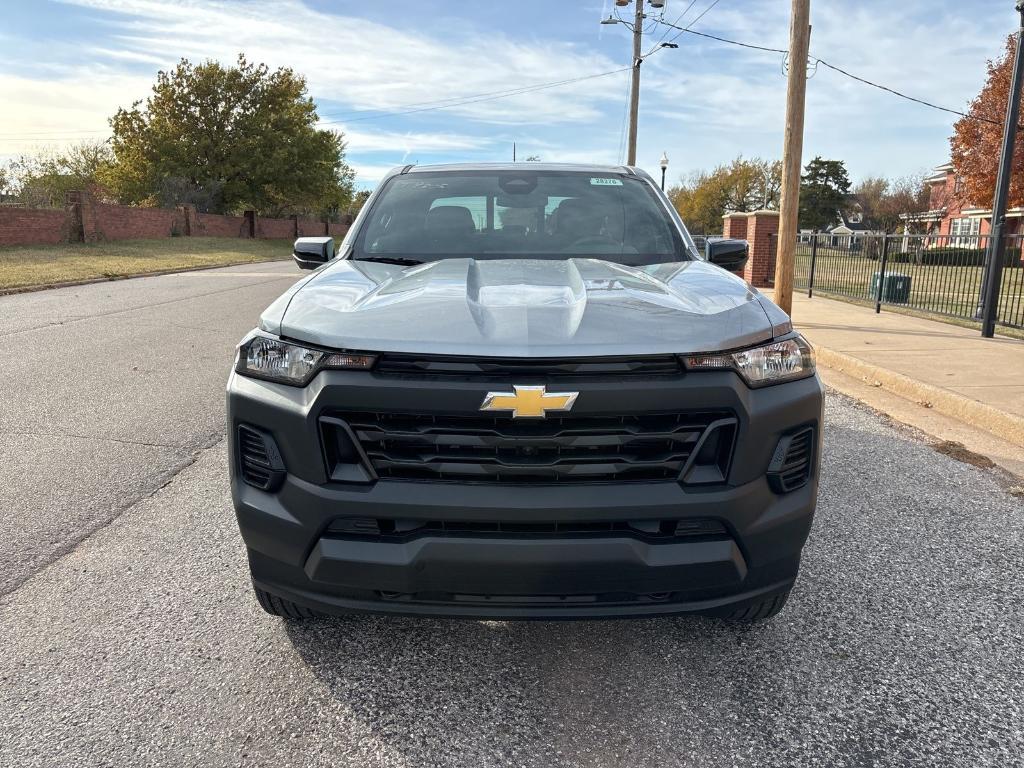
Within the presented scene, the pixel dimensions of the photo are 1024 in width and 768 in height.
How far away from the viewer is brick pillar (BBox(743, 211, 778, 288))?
18797 mm

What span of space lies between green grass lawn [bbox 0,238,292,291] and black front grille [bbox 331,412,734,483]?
53.3ft

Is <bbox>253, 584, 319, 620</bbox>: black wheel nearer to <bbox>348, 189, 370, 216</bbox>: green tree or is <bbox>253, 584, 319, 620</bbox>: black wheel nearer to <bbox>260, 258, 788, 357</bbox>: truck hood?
<bbox>260, 258, 788, 357</bbox>: truck hood

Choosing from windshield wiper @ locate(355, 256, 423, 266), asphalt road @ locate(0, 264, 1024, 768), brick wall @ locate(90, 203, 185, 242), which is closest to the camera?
asphalt road @ locate(0, 264, 1024, 768)

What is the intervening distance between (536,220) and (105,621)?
2561 millimetres

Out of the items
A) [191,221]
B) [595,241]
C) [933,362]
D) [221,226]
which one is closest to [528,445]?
[595,241]

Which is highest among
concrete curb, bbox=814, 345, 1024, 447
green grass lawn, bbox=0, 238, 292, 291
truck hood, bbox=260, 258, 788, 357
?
truck hood, bbox=260, 258, 788, 357

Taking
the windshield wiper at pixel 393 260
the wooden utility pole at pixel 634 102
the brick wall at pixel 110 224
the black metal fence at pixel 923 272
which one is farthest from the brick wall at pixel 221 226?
the windshield wiper at pixel 393 260

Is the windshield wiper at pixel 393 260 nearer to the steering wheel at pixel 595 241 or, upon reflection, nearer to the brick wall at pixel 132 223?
the steering wheel at pixel 595 241

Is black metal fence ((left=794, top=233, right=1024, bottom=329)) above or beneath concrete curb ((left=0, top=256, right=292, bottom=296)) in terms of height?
above

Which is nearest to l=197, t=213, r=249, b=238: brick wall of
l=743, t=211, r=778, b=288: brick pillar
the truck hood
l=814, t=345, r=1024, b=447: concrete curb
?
l=743, t=211, r=778, b=288: brick pillar

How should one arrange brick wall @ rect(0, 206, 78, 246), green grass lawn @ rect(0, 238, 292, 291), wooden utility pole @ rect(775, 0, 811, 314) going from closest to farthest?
wooden utility pole @ rect(775, 0, 811, 314) → green grass lawn @ rect(0, 238, 292, 291) → brick wall @ rect(0, 206, 78, 246)

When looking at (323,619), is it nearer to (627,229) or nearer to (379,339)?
(379,339)

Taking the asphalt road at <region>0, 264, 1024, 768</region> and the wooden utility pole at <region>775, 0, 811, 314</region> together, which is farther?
the wooden utility pole at <region>775, 0, 811, 314</region>

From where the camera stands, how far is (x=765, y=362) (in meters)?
2.28
